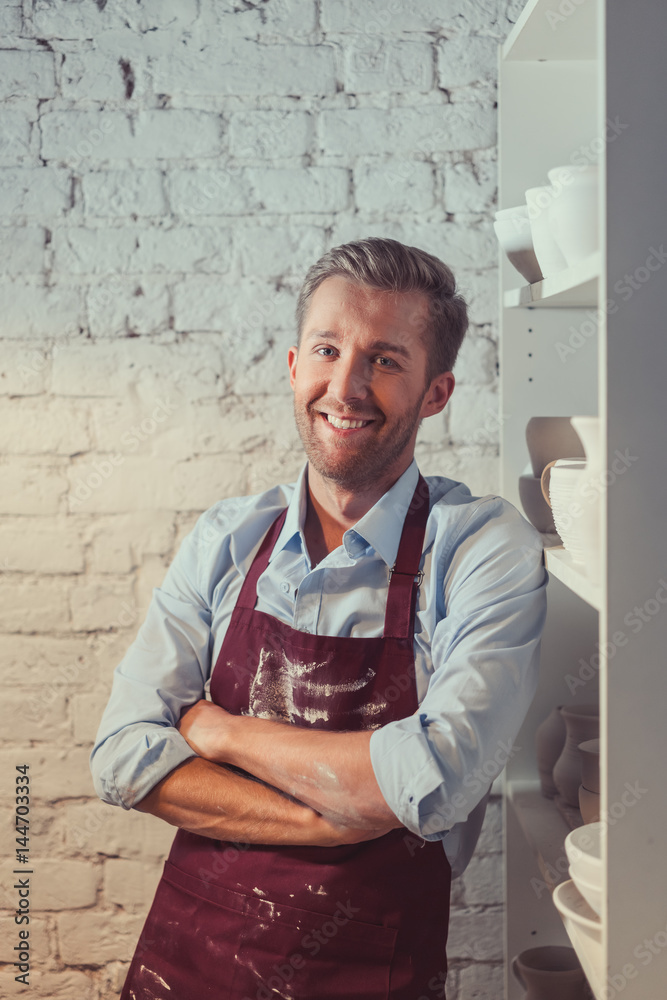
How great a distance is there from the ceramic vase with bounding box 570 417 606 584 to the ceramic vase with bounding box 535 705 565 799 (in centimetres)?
55

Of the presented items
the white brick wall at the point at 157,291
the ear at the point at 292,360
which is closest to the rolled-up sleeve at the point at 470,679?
the ear at the point at 292,360

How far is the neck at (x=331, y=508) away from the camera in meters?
1.30

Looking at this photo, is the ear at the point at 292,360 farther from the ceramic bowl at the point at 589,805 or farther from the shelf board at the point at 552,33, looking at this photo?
the ceramic bowl at the point at 589,805

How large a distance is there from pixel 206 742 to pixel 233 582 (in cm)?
27

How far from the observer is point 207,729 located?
1146 mm

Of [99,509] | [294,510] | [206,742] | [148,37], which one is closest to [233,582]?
[294,510]

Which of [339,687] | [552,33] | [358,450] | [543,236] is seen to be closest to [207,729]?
[339,687]

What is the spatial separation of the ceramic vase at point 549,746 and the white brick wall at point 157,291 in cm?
34

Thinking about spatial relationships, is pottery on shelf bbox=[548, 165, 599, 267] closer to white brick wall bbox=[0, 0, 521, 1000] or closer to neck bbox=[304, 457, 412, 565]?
neck bbox=[304, 457, 412, 565]

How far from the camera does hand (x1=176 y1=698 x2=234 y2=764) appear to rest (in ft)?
3.67

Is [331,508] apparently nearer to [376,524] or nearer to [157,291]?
[376,524]

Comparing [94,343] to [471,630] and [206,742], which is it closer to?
[206,742]

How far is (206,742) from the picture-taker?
1.13m

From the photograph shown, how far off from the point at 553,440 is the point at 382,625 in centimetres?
39
